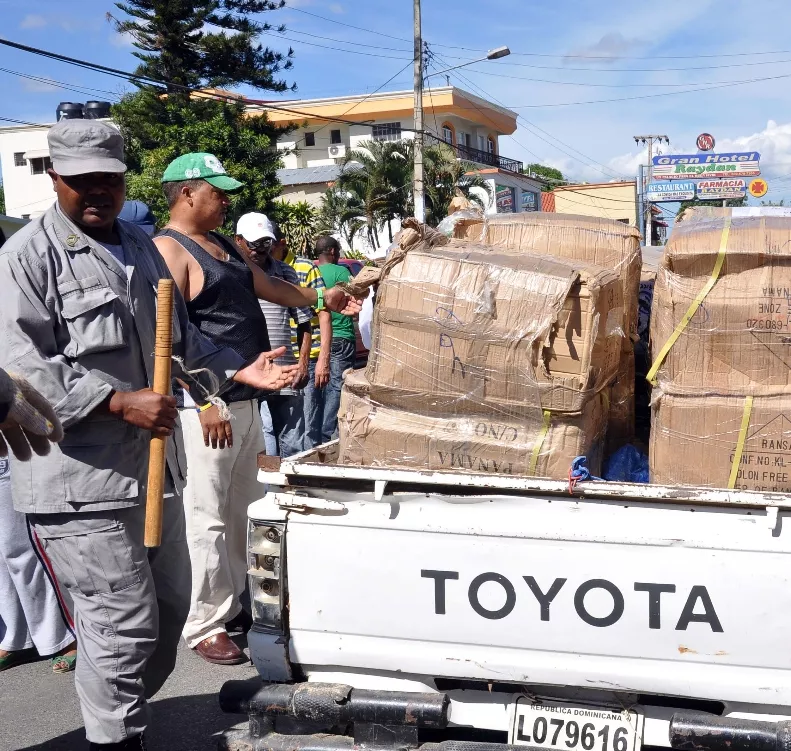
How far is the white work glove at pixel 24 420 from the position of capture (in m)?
2.52

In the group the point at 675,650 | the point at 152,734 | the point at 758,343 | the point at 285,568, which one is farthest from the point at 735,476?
the point at 152,734

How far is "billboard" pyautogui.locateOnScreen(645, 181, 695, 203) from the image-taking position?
193 ft

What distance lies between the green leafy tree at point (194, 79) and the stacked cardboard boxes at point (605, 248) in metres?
25.3

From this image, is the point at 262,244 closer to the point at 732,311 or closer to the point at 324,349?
the point at 324,349

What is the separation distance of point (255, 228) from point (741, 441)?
3655mm

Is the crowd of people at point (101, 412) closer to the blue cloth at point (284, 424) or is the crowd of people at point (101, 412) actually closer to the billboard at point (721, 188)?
the blue cloth at point (284, 424)

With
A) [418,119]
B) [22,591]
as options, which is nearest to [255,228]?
[22,591]

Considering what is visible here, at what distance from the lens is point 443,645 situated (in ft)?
9.49

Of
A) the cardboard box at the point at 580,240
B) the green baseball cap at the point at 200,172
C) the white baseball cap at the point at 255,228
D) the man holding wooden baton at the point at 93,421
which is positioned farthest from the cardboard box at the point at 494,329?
the white baseball cap at the point at 255,228

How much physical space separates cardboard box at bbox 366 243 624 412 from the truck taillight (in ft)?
2.07

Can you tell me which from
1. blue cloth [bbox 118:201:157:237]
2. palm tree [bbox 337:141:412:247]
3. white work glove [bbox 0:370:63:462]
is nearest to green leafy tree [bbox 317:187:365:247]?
palm tree [bbox 337:141:412:247]

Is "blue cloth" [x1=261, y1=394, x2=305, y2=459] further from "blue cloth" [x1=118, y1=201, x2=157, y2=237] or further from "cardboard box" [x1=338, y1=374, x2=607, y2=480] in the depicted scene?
"cardboard box" [x1=338, y1=374, x2=607, y2=480]

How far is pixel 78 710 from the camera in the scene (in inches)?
163

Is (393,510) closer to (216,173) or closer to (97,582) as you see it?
(97,582)
